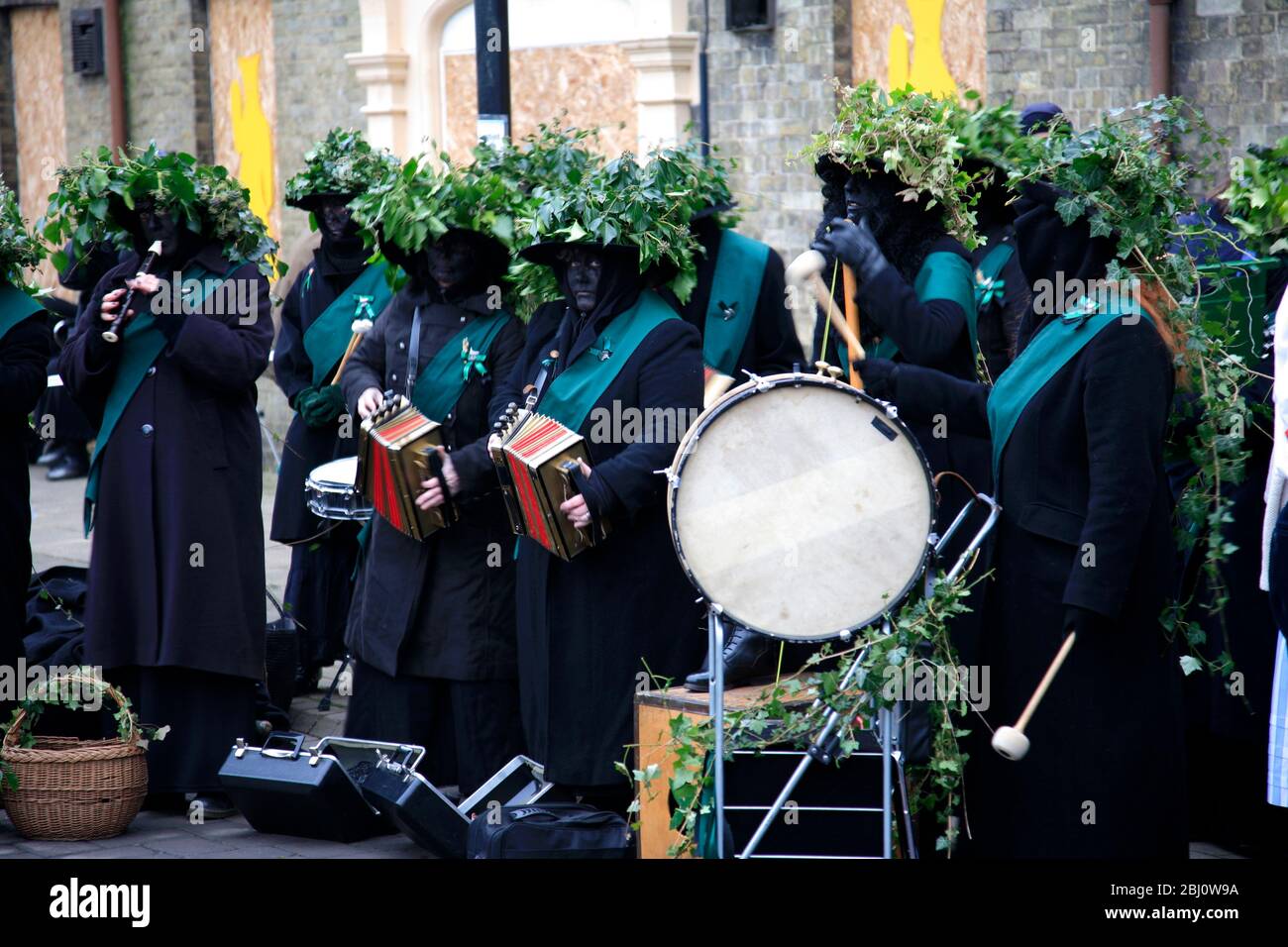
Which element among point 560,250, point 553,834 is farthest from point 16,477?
point 553,834

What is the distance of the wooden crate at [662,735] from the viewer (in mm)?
5273

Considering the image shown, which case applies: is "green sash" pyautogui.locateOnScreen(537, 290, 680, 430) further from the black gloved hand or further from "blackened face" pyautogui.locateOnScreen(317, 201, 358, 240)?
"blackened face" pyautogui.locateOnScreen(317, 201, 358, 240)

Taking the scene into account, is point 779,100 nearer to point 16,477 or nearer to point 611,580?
point 16,477

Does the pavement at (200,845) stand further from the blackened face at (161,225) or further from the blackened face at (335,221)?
the blackened face at (335,221)

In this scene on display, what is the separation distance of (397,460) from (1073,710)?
8.10 ft

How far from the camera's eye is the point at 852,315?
18.5 ft

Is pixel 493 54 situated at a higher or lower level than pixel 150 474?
higher

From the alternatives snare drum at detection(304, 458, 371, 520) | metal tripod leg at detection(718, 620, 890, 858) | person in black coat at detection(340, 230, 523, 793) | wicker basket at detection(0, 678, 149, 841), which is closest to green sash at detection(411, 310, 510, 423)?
person in black coat at detection(340, 230, 523, 793)

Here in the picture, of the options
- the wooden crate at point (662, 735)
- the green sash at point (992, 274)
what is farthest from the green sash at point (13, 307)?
the green sash at point (992, 274)

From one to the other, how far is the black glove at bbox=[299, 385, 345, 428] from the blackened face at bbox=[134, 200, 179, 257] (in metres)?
1.56

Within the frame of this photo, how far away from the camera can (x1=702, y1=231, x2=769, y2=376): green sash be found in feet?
21.5
